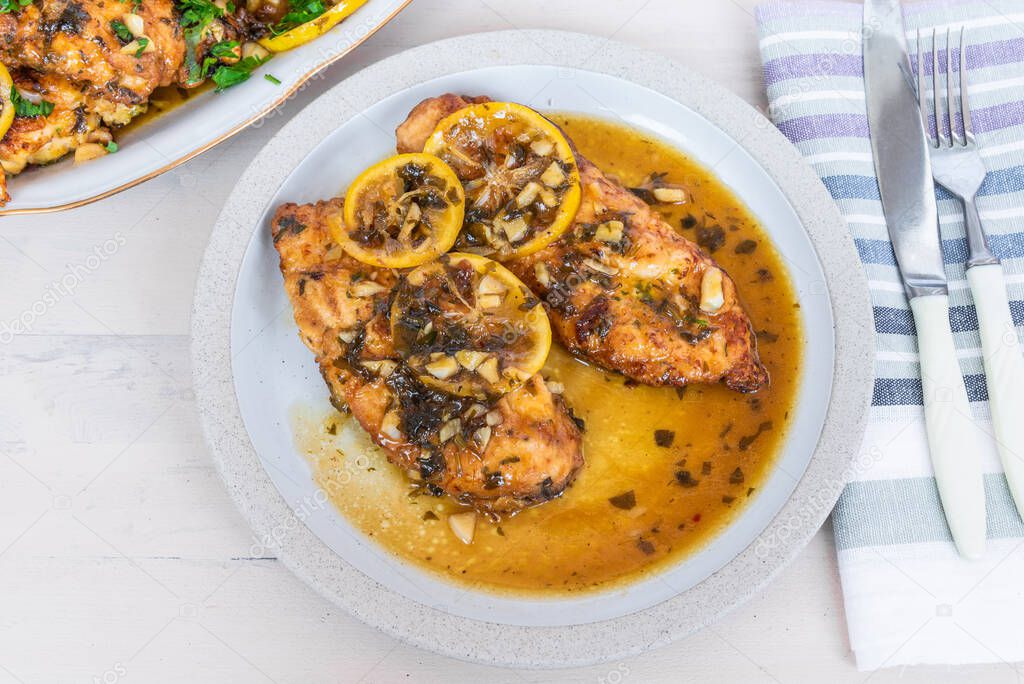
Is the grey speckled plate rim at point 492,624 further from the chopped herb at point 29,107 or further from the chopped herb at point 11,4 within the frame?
the chopped herb at point 11,4

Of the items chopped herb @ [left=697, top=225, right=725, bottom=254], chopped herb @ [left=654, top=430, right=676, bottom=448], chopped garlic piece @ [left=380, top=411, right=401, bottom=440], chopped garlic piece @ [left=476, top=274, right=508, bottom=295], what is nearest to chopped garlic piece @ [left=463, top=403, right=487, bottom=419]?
chopped garlic piece @ [left=380, top=411, right=401, bottom=440]

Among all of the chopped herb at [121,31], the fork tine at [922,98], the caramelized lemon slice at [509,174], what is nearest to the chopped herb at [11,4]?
the chopped herb at [121,31]

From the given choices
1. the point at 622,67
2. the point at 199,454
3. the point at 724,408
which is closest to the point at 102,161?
the point at 199,454

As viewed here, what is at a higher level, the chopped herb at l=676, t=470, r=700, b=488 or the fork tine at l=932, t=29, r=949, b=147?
the fork tine at l=932, t=29, r=949, b=147

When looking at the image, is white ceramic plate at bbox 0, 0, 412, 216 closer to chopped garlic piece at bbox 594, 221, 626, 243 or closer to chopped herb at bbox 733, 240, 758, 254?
chopped garlic piece at bbox 594, 221, 626, 243

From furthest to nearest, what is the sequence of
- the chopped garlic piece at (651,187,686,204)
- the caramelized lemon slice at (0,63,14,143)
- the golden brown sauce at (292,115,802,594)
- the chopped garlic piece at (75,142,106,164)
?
the chopped garlic piece at (651,187,686,204) < the chopped garlic piece at (75,142,106,164) < the caramelized lemon slice at (0,63,14,143) < the golden brown sauce at (292,115,802,594)

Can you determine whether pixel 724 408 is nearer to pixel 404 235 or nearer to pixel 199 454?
pixel 404 235
